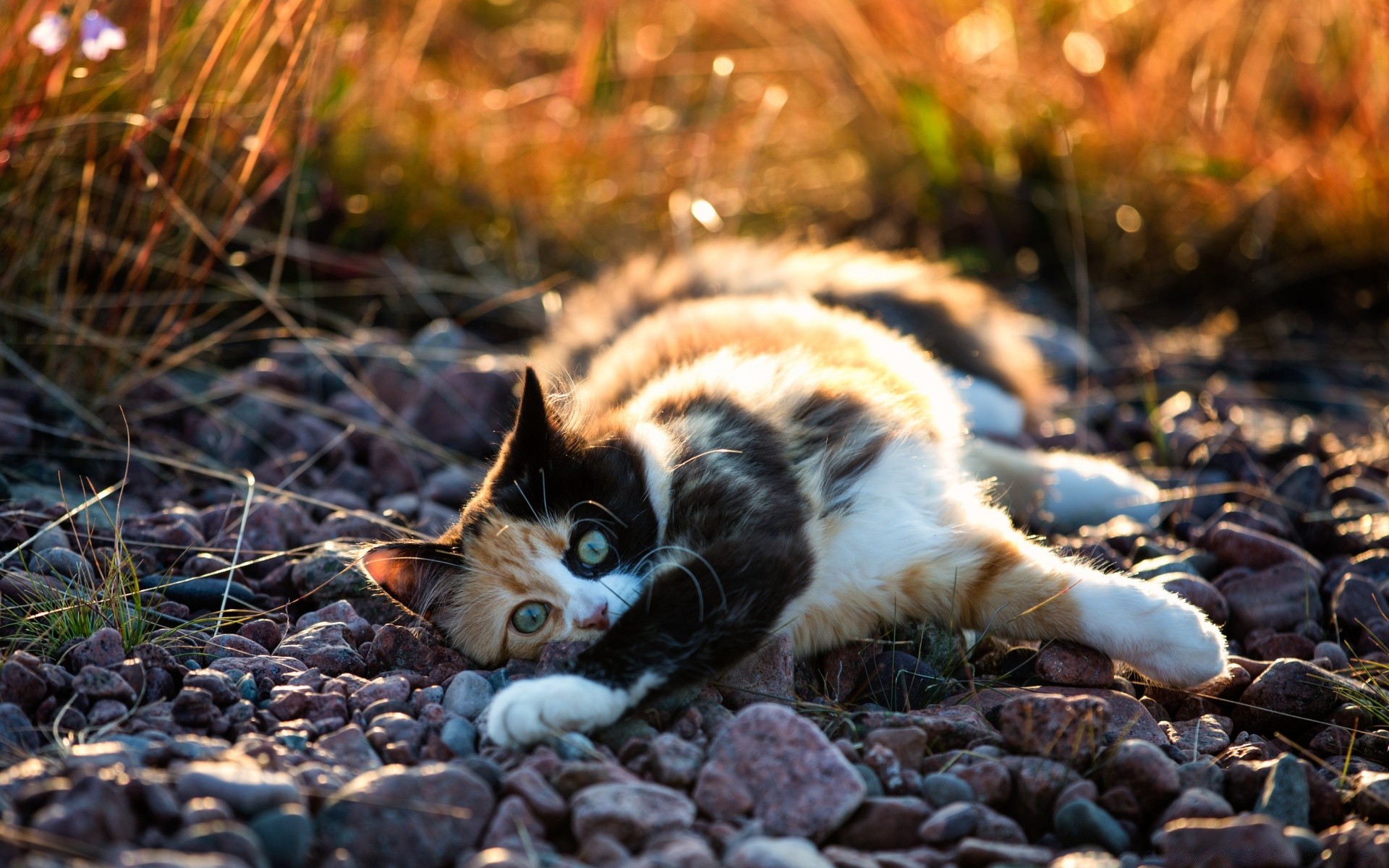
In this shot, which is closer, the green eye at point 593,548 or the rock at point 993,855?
the rock at point 993,855

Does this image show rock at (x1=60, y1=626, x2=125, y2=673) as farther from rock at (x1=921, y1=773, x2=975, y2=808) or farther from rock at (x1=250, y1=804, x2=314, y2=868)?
rock at (x1=921, y1=773, x2=975, y2=808)

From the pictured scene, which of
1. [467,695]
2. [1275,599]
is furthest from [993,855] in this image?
[1275,599]

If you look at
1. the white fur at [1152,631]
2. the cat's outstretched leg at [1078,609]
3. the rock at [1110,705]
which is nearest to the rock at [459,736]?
the rock at [1110,705]

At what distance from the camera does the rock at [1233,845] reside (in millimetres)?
1454

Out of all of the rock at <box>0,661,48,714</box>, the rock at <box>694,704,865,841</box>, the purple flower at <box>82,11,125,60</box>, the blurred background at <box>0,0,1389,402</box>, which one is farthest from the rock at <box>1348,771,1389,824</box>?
the purple flower at <box>82,11,125,60</box>

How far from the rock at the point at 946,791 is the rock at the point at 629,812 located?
0.38 m

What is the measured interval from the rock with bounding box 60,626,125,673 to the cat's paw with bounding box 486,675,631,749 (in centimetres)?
71

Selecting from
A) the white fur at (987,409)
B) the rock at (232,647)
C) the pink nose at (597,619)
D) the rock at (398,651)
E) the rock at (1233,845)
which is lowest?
the rock at (232,647)

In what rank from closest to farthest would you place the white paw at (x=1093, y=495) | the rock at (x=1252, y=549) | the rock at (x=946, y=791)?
the rock at (x=946, y=791), the rock at (x=1252, y=549), the white paw at (x=1093, y=495)

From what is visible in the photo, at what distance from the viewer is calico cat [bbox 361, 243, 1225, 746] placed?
189cm

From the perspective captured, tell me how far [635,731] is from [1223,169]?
13.0 feet

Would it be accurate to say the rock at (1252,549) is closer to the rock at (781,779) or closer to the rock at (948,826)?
the rock at (948,826)

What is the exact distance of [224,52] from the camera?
3252 millimetres

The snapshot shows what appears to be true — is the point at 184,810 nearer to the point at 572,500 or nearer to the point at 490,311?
the point at 572,500
